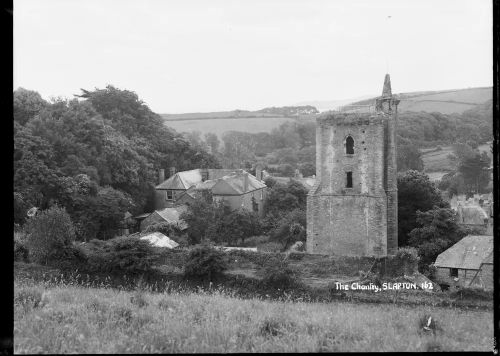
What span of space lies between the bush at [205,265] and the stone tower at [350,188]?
11035 mm

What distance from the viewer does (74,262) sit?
15.9 m

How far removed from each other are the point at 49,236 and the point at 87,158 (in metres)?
17.7

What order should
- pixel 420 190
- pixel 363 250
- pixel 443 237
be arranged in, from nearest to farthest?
pixel 363 250
pixel 443 237
pixel 420 190

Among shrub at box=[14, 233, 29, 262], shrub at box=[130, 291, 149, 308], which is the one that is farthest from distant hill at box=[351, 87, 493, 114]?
Result: shrub at box=[130, 291, 149, 308]

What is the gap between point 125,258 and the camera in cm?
1498

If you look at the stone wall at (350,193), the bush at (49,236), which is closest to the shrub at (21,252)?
the bush at (49,236)

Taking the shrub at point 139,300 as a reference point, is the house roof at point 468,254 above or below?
below

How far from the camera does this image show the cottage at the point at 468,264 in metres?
22.3

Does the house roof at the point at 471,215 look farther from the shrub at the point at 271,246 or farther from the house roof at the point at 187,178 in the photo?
the house roof at the point at 187,178

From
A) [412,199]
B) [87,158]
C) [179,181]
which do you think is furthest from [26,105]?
[412,199]

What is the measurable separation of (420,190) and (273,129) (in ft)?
198

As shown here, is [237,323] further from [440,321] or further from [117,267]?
Answer: [117,267]
